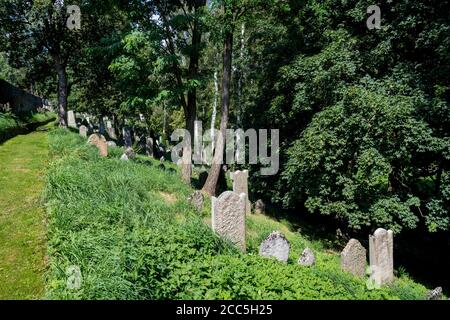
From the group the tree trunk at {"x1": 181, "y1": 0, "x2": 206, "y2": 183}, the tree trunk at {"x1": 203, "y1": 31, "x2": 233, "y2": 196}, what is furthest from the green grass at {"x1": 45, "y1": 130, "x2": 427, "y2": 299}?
the tree trunk at {"x1": 181, "y1": 0, "x2": 206, "y2": 183}

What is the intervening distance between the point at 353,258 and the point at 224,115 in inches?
282

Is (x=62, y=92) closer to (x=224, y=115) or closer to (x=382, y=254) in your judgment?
(x=224, y=115)

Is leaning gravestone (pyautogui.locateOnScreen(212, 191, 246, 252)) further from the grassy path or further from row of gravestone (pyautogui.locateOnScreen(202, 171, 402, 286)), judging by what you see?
the grassy path

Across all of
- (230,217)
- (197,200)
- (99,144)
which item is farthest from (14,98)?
(230,217)

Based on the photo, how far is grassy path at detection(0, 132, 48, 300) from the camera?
4836 millimetres

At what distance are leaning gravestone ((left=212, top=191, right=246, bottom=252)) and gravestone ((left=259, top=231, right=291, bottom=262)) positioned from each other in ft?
1.76

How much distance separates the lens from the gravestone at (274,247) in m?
7.45

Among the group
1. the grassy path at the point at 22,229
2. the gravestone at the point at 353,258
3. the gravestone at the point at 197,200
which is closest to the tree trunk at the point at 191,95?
the gravestone at the point at 197,200

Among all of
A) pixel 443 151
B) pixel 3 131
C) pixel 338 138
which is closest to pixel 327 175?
pixel 338 138

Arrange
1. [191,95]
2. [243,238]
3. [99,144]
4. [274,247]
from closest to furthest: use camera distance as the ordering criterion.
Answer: [274,247], [243,238], [99,144], [191,95]

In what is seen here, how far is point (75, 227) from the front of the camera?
596cm

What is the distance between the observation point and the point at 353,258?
345 inches

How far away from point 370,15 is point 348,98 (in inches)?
132
